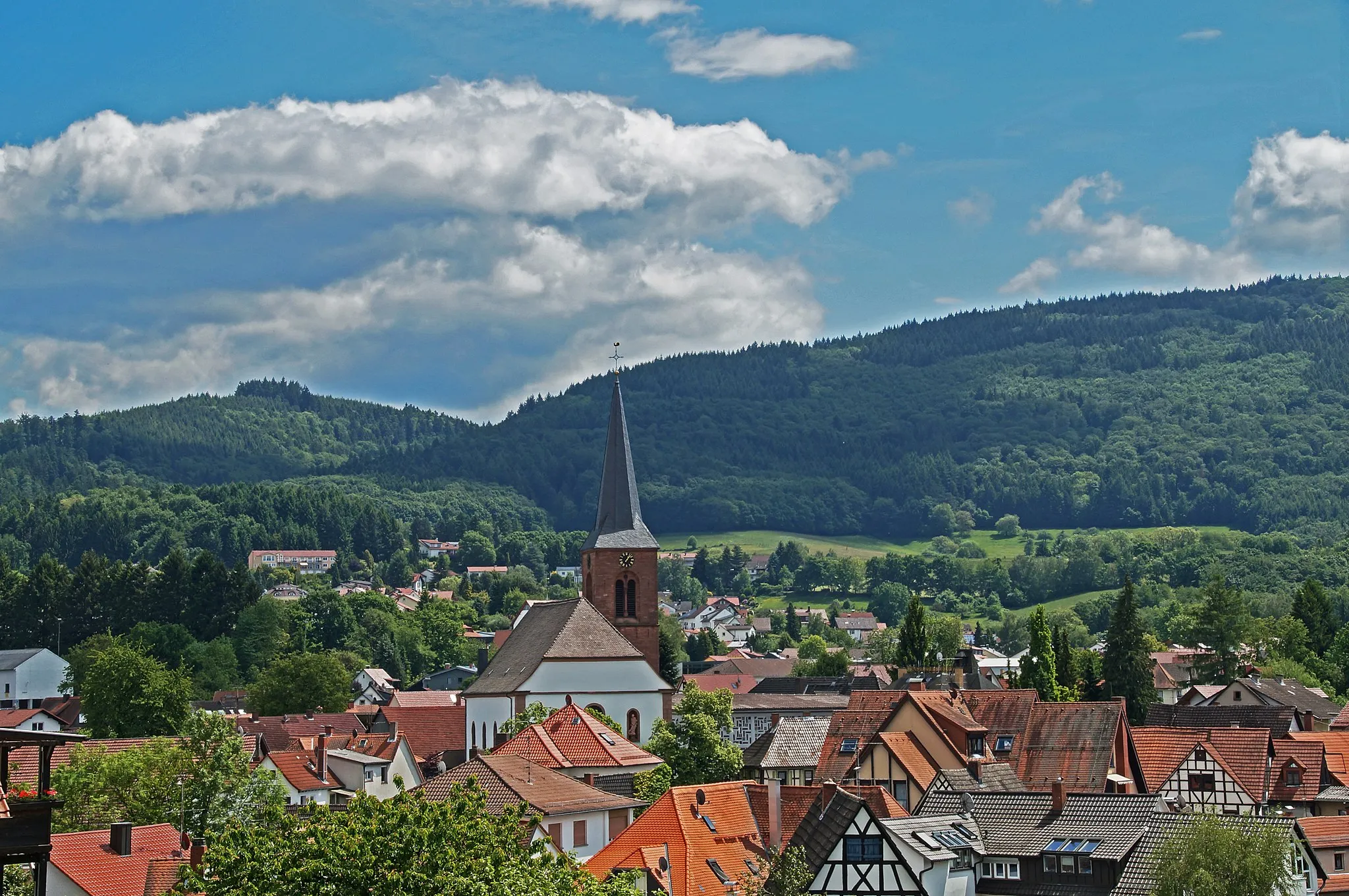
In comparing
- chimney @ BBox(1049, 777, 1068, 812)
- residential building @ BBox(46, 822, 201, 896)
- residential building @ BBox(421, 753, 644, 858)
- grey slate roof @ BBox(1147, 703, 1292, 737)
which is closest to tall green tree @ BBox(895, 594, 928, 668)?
grey slate roof @ BBox(1147, 703, 1292, 737)

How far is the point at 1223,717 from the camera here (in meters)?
83.2

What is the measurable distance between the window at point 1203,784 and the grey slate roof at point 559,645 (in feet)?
86.8

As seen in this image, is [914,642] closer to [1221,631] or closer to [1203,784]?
[1221,631]

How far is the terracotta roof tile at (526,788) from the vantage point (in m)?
50.6

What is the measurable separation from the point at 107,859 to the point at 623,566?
48.9m

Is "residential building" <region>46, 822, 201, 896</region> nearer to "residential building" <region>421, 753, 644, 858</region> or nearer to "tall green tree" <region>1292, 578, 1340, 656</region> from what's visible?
"residential building" <region>421, 753, 644, 858</region>

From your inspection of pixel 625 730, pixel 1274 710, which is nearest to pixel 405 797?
pixel 625 730

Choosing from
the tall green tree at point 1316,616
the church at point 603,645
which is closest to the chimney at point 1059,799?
the church at point 603,645

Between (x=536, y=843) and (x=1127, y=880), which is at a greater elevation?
(x=536, y=843)

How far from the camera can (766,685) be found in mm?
141000

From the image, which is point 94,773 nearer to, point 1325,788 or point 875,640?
point 1325,788

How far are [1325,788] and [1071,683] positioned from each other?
30.8 m

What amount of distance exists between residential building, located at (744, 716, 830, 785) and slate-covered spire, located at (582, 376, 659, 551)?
13.6 metres

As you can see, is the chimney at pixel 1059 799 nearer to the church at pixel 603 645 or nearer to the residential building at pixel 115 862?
the residential building at pixel 115 862
